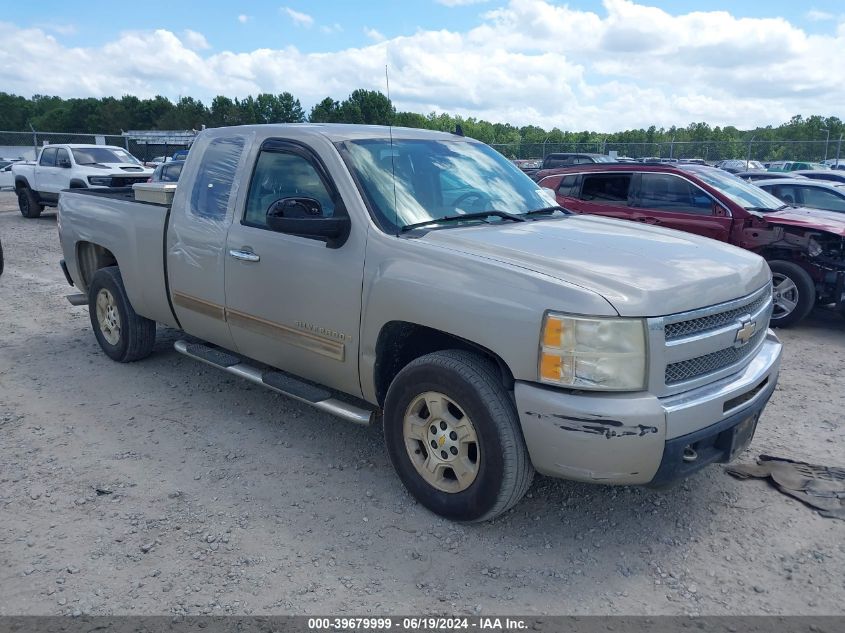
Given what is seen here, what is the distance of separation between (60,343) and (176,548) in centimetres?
412

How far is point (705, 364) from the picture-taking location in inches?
128

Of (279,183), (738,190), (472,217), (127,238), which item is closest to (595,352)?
(472,217)

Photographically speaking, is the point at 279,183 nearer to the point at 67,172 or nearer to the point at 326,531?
the point at 326,531

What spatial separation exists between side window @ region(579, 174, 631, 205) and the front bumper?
6417mm

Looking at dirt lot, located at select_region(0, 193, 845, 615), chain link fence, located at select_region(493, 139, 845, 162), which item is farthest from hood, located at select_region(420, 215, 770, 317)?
chain link fence, located at select_region(493, 139, 845, 162)

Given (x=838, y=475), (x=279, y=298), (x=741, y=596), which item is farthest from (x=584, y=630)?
(x=279, y=298)

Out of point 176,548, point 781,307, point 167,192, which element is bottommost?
point 176,548

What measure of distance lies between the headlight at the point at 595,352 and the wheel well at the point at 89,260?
4.59 metres

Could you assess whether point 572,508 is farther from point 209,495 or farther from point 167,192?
point 167,192

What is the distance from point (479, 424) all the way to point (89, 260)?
4600 millimetres

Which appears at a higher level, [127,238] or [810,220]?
[810,220]

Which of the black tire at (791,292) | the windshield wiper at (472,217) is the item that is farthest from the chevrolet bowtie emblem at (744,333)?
the black tire at (791,292)

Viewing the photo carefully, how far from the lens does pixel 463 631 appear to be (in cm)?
277

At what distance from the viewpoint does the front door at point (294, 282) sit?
3812 millimetres
